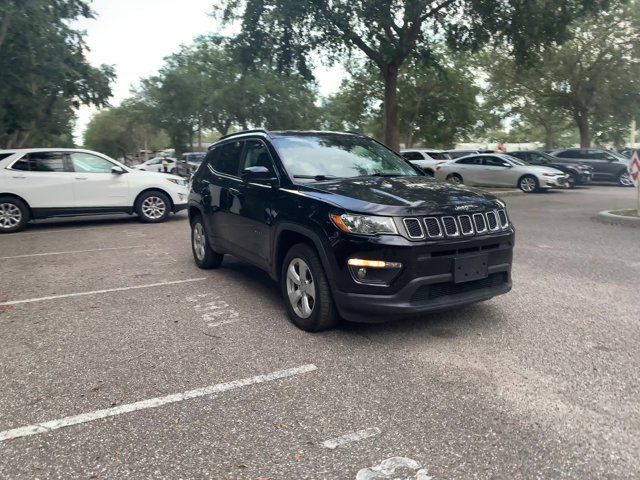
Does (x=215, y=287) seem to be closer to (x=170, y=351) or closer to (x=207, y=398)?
(x=170, y=351)

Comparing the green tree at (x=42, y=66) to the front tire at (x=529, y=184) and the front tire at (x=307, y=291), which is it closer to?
the front tire at (x=307, y=291)

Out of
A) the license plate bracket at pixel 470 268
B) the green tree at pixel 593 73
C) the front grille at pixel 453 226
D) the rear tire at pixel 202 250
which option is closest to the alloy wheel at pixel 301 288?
the front grille at pixel 453 226

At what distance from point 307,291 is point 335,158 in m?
1.52

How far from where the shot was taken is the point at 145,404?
132 inches

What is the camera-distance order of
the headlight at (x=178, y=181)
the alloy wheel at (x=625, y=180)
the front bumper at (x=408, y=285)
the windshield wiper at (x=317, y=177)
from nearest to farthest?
the front bumper at (x=408, y=285) → the windshield wiper at (x=317, y=177) → the headlight at (x=178, y=181) → the alloy wheel at (x=625, y=180)

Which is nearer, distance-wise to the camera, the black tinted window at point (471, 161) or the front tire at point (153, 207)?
the front tire at point (153, 207)

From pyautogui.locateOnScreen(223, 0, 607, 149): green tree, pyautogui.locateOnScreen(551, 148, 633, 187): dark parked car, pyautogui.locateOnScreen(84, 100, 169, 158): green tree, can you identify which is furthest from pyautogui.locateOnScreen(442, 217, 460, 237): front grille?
pyautogui.locateOnScreen(84, 100, 169, 158): green tree

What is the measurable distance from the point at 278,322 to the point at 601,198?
15.2 meters

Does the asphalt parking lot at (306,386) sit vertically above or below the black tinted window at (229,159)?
below

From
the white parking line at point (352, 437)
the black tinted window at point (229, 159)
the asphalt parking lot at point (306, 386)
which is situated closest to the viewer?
the asphalt parking lot at point (306, 386)

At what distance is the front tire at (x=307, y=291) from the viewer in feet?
14.1

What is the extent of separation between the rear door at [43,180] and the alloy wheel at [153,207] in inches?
59.9

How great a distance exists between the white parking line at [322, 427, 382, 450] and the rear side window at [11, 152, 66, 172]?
1031cm

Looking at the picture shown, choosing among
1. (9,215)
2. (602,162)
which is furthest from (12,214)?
(602,162)
